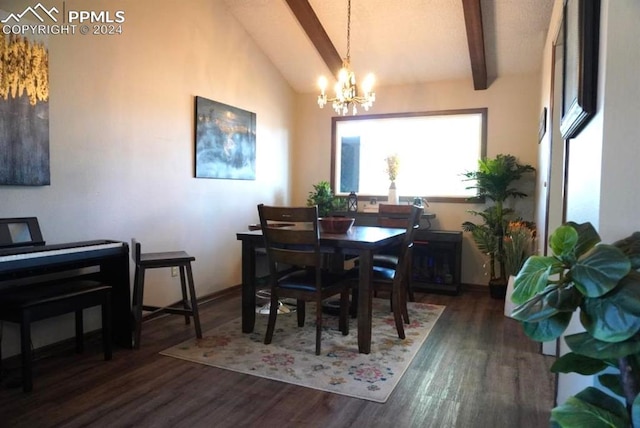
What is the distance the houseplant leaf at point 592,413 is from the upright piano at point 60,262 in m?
2.42

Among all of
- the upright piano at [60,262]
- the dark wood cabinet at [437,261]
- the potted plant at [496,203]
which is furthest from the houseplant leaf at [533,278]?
the dark wood cabinet at [437,261]

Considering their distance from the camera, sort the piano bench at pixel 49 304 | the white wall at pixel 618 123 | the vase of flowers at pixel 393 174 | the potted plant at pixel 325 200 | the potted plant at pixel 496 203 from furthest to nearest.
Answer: the potted plant at pixel 325 200, the vase of flowers at pixel 393 174, the potted plant at pixel 496 203, the piano bench at pixel 49 304, the white wall at pixel 618 123

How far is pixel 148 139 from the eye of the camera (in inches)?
136

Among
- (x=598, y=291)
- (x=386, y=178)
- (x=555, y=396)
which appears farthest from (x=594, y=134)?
(x=386, y=178)

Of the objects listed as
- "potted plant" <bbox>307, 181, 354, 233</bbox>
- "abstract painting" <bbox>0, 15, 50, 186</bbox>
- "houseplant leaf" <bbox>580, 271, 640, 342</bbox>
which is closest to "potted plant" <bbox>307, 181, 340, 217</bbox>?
"potted plant" <bbox>307, 181, 354, 233</bbox>

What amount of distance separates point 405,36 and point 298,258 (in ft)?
9.24

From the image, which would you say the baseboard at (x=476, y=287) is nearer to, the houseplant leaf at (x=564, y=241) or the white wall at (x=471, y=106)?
the white wall at (x=471, y=106)

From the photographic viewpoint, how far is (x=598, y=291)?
808mm

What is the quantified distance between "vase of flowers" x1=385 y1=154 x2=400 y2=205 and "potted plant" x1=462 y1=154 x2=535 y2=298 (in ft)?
2.67

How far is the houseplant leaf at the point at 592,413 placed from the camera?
32.7 inches

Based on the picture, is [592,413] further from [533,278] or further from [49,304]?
[49,304]

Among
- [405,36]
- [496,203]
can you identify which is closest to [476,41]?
[405,36]

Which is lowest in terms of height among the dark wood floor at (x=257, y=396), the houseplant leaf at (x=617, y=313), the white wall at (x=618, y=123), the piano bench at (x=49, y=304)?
the dark wood floor at (x=257, y=396)

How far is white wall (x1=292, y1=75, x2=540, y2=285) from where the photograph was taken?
4.56 meters
